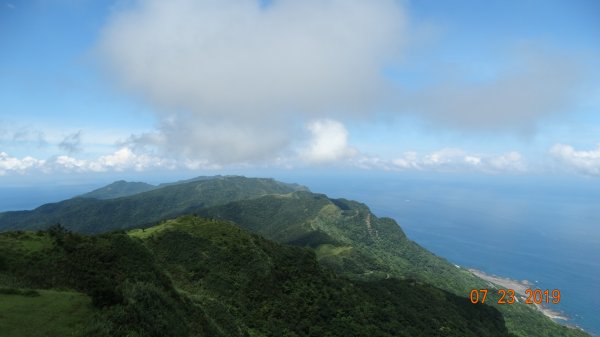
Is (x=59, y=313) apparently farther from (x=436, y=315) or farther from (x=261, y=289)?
(x=436, y=315)

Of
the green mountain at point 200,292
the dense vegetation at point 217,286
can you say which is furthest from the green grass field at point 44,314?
the dense vegetation at point 217,286

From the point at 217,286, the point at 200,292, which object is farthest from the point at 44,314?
the point at 217,286

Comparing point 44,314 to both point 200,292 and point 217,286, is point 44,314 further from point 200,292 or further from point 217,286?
point 217,286

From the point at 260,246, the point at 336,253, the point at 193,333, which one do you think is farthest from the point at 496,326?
the point at 193,333

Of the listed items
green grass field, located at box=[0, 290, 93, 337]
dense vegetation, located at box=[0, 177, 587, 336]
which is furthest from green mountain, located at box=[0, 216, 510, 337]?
dense vegetation, located at box=[0, 177, 587, 336]

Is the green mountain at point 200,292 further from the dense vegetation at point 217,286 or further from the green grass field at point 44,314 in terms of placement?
the dense vegetation at point 217,286
